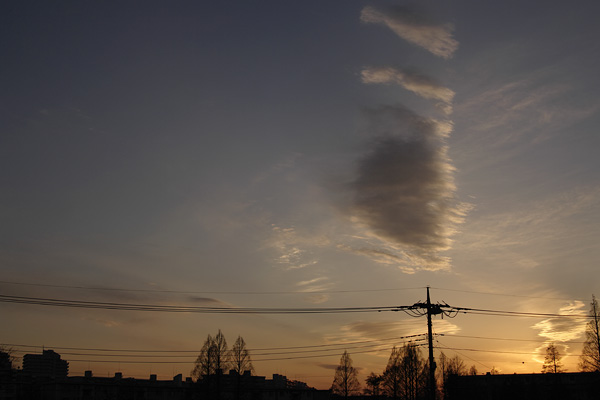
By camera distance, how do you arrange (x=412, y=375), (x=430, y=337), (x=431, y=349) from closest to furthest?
(x=431, y=349), (x=430, y=337), (x=412, y=375)

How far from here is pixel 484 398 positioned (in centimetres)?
15888

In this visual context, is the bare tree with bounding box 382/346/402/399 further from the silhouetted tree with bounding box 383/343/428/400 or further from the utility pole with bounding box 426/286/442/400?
the utility pole with bounding box 426/286/442/400

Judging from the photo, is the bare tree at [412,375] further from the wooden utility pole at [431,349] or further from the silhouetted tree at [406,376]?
the wooden utility pole at [431,349]

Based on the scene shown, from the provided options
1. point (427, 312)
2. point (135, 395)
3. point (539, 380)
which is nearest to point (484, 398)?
point (539, 380)

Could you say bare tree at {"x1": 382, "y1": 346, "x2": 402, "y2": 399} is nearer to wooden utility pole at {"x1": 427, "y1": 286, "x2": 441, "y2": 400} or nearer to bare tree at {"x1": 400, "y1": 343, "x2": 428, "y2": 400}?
bare tree at {"x1": 400, "y1": 343, "x2": 428, "y2": 400}

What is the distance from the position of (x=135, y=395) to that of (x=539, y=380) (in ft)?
466

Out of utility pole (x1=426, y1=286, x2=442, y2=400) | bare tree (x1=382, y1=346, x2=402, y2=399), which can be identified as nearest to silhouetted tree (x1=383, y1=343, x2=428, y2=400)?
bare tree (x1=382, y1=346, x2=402, y2=399)

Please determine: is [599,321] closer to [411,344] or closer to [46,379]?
[411,344]

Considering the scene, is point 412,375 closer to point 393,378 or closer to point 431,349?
point 393,378

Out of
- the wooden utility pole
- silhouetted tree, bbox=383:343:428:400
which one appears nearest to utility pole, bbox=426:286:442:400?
the wooden utility pole

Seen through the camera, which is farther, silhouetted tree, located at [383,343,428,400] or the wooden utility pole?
silhouetted tree, located at [383,343,428,400]

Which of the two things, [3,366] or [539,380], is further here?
[539,380]

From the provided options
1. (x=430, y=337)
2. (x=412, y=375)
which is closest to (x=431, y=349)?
(x=430, y=337)

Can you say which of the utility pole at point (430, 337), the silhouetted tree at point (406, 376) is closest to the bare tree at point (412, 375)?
the silhouetted tree at point (406, 376)
